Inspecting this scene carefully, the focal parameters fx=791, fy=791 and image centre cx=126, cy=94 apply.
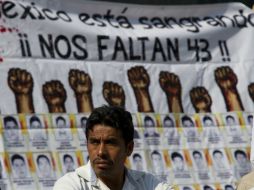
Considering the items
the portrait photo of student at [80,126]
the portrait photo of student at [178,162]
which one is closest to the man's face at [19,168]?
the portrait photo of student at [80,126]

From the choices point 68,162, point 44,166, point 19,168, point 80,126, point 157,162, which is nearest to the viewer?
point 19,168

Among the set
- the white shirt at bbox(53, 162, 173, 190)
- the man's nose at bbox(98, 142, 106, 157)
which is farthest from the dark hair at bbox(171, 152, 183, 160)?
the man's nose at bbox(98, 142, 106, 157)

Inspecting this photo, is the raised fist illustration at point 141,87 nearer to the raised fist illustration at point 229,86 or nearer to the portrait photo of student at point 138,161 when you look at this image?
the portrait photo of student at point 138,161

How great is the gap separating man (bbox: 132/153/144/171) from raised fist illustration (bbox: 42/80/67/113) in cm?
66

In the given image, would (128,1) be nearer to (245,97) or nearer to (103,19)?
(103,19)

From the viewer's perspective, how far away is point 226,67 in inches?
249

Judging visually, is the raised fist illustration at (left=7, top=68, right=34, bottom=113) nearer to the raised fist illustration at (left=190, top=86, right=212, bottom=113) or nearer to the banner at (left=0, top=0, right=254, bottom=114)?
the banner at (left=0, top=0, right=254, bottom=114)

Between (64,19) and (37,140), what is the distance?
0.94m

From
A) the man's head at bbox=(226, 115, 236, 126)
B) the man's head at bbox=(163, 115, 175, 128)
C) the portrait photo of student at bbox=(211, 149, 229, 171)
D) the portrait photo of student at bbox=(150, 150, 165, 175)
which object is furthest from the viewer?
the man's head at bbox=(226, 115, 236, 126)

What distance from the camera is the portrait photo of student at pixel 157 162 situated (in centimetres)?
586

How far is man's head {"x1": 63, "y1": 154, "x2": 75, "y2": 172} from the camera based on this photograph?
17.9ft

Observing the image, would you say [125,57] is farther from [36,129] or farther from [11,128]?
[11,128]

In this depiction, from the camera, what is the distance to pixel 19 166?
5.25m

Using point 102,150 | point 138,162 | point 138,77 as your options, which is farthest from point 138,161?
point 102,150
